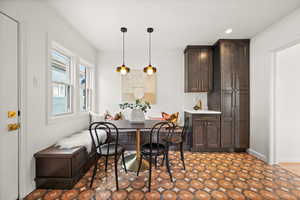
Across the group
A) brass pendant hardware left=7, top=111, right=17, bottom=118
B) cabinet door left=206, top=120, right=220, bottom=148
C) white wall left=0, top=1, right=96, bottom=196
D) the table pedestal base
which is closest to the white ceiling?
white wall left=0, top=1, right=96, bottom=196

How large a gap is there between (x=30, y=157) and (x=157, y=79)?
325cm

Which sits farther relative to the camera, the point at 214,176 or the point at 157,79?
the point at 157,79

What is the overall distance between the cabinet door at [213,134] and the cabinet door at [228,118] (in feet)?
0.39

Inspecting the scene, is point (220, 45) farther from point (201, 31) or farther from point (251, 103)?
point (251, 103)

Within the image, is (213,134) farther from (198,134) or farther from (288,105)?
(288,105)

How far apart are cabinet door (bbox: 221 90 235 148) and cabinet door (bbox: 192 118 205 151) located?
487 mm

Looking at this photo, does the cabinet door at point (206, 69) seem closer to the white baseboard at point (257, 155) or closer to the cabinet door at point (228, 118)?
the cabinet door at point (228, 118)

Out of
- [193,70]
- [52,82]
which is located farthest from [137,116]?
[193,70]

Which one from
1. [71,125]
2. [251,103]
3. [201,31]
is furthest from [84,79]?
[251,103]

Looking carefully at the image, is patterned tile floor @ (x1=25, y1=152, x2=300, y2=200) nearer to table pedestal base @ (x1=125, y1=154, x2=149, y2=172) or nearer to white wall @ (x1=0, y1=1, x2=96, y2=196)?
table pedestal base @ (x1=125, y1=154, x2=149, y2=172)

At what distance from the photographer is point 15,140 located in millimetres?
1595

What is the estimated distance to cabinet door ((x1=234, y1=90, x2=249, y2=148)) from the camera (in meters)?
3.16

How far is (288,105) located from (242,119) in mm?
866

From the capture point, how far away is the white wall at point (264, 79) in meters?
2.37
